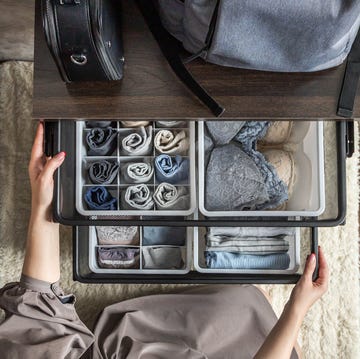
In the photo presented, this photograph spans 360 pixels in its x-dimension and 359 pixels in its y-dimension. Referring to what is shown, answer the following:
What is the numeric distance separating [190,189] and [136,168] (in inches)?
5.5

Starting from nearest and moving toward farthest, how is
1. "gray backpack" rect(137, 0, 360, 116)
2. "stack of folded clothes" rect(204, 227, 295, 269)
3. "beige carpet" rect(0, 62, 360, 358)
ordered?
1. "gray backpack" rect(137, 0, 360, 116)
2. "stack of folded clothes" rect(204, 227, 295, 269)
3. "beige carpet" rect(0, 62, 360, 358)

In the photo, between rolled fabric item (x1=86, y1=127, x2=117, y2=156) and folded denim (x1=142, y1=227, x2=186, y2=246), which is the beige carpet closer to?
folded denim (x1=142, y1=227, x2=186, y2=246)

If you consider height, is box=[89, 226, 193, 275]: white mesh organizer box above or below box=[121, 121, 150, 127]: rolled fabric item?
below

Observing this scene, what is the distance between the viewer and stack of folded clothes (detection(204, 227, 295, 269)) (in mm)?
1274

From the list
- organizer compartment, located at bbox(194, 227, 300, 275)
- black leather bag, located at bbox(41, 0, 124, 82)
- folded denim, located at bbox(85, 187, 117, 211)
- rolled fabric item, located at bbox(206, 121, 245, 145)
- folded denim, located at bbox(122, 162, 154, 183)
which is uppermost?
black leather bag, located at bbox(41, 0, 124, 82)

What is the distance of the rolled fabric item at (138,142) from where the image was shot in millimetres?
1224

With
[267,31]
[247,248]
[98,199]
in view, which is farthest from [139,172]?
[267,31]

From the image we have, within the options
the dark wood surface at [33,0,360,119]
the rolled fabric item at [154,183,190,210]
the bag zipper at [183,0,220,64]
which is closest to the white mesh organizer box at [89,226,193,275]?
the rolled fabric item at [154,183,190,210]

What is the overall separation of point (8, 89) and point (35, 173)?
499mm

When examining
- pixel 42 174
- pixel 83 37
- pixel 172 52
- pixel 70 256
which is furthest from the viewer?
pixel 70 256

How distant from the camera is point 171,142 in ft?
4.08

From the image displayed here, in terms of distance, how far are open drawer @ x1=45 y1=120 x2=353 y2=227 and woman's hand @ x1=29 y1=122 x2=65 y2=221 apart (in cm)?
2

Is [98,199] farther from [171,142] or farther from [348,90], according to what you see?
[348,90]

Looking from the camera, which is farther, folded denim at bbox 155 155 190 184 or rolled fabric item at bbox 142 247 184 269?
rolled fabric item at bbox 142 247 184 269
